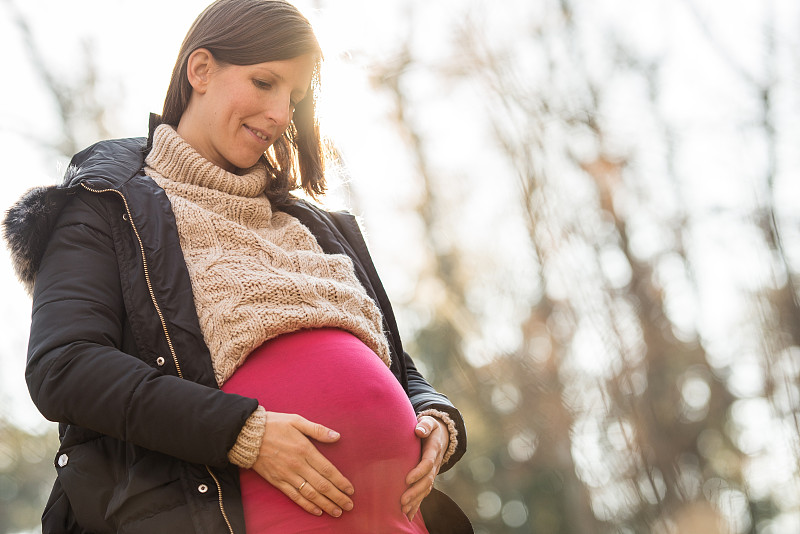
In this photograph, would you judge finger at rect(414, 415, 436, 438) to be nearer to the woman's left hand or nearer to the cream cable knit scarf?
the woman's left hand

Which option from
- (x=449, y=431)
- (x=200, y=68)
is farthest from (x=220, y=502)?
(x=200, y=68)

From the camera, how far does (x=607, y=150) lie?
10.4 ft

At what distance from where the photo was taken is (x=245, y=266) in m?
1.39

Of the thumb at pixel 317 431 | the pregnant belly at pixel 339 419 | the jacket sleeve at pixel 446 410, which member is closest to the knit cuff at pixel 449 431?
the jacket sleeve at pixel 446 410

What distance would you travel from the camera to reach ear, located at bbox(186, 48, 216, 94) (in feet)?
5.21

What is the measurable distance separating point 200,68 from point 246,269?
49 centimetres

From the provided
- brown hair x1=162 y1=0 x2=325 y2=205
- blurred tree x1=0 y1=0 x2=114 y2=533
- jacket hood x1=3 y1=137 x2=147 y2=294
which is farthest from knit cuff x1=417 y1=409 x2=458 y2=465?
blurred tree x1=0 y1=0 x2=114 y2=533

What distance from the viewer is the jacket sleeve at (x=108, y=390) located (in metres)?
1.15

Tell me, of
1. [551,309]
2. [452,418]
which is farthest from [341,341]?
[551,309]

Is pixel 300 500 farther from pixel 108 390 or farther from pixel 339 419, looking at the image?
pixel 108 390

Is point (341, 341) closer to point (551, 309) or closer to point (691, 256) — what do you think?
point (691, 256)

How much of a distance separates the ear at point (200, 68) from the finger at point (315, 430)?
29.9 inches

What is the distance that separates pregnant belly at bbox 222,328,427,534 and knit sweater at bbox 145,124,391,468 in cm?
4

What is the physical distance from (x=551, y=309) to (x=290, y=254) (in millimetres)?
2507
